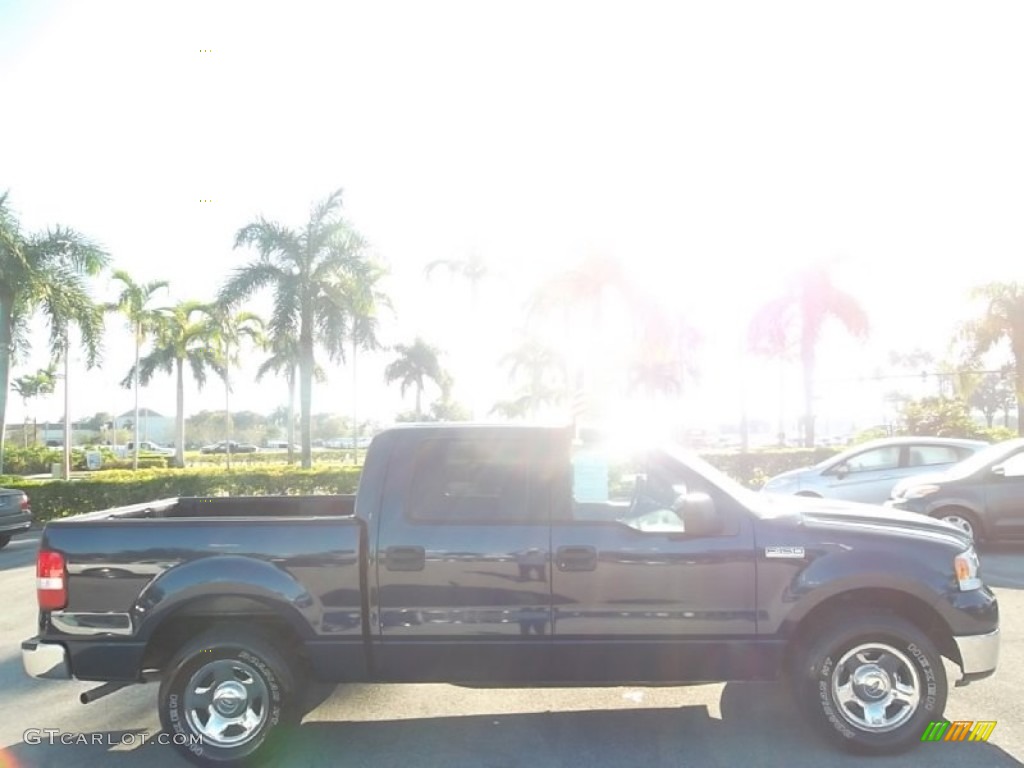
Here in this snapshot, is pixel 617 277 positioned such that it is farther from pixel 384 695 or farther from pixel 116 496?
pixel 384 695

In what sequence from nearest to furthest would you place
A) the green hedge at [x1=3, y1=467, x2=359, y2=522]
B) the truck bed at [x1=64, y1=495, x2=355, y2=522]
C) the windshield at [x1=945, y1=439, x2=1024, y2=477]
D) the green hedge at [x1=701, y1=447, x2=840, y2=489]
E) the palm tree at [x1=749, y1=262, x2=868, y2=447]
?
the truck bed at [x1=64, y1=495, x2=355, y2=522]
the windshield at [x1=945, y1=439, x2=1024, y2=477]
the green hedge at [x1=3, y1=467, x2=359, y2=522]
the green hedge at [x1=701, y1=447, x2=840, y2=489]
the palm tree at [x1=749, y1=262, x2=868, y2=447]

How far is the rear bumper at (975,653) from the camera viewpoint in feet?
14.0

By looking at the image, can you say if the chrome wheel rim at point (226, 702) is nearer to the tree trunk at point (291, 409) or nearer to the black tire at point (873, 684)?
the black tire at point (873, 684)

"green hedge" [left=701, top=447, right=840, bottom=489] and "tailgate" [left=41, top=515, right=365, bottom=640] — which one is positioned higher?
"tailgate" [left=41, top=515, right=365, bottom=640]

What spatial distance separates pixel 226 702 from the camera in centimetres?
431

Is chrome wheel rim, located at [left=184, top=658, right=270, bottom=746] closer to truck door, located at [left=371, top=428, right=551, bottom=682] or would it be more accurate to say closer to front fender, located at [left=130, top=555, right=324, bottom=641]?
front fender, located at [left=130, top=555, right=324, bottom=641]

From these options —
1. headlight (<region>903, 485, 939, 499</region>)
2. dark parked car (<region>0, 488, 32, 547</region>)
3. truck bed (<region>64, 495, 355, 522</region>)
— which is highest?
truck bed (<region>64, 495, 355, 522</region>)

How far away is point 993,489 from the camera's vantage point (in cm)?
1044

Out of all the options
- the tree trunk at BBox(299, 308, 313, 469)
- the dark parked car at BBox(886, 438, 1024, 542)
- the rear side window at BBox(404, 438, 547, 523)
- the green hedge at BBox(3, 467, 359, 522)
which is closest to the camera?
the rear side window at BBox(404, 438, 547, 523)

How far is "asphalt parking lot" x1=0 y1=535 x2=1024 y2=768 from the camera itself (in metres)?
4.34

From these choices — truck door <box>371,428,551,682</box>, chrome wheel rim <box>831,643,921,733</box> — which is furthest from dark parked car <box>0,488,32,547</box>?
chrome wheel rim <box>831,643,921,733</box>

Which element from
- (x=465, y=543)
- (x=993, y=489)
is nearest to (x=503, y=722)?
(x=465, y=543)

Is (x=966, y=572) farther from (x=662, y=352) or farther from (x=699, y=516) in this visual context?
(x=662, y=352)

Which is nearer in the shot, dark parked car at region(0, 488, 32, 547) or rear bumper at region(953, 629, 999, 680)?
rear bumper at region(953, 629, 999, 680)
